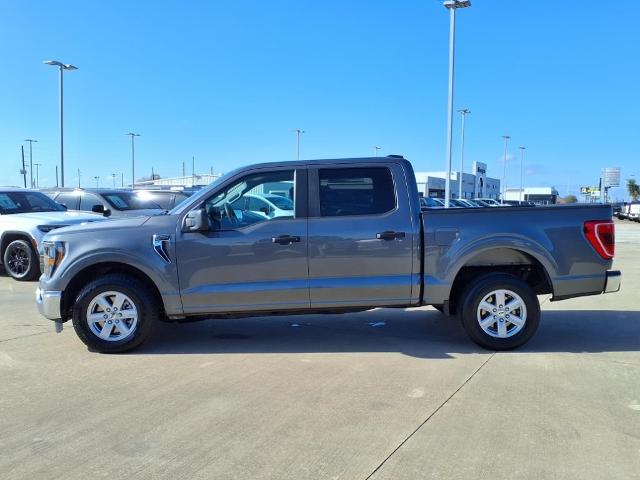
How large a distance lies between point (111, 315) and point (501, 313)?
Result: 12.8 ft

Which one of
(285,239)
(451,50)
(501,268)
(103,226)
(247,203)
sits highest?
(451,50)

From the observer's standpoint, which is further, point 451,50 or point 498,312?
point 451,50

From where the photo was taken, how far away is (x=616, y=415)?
396 centimetres

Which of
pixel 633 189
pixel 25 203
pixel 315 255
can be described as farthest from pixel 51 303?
pixel 633 189

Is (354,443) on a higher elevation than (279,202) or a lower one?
lower

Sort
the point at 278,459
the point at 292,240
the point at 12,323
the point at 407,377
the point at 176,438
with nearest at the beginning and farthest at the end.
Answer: the point at 278,459 → the point at 176,438 → the point at 407,377 → the point at 292,240 → the point at 12,323

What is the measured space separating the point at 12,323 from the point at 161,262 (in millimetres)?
2827

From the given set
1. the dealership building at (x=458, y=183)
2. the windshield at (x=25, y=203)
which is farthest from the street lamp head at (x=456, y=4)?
the dealership building at (x=458, y=183)

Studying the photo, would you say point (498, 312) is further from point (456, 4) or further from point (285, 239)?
point (456, 4)

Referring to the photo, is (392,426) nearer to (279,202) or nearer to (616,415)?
(616,415)

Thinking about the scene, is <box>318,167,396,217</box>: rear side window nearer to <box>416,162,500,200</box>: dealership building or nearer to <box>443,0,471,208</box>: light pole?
<box>443,0,471,208</box>: light pole

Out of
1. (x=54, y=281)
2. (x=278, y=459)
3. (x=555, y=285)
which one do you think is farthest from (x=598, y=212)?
(x=54, y=281)

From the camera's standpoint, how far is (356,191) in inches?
218

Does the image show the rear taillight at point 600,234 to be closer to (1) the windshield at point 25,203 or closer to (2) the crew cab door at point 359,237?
(2) the crew cab door at point 359,237
